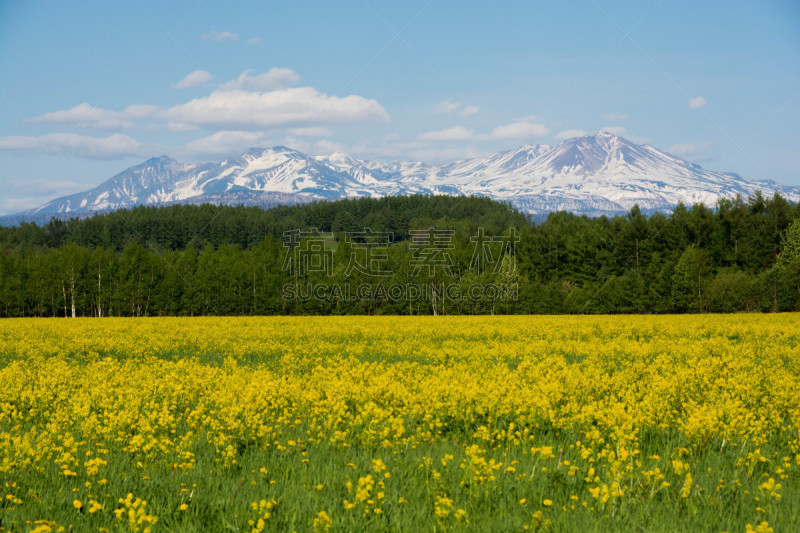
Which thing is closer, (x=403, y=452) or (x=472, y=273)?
(x=403, y=452)

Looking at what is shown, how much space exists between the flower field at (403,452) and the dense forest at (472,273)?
224 feet

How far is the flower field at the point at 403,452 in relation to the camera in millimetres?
6277

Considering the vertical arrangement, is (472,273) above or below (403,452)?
above

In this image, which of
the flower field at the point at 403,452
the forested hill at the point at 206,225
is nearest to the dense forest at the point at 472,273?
the forested hill at the point at 206,225

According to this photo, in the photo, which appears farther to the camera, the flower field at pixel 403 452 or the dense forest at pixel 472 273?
the dense forest at pixel 472 273

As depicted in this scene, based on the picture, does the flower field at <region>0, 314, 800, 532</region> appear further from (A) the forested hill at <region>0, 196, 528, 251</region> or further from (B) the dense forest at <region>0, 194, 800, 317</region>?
(A) the forested hill at <region>0, 196, 528, 251</region>

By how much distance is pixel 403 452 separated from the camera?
8570 millimetres

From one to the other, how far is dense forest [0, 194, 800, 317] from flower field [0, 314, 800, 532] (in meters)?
68.2

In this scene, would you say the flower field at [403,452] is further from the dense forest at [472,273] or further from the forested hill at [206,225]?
the forested hill at [206,225]

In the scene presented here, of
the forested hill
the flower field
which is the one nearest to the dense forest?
the forested hill

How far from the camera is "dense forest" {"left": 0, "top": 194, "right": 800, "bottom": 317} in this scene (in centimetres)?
7731

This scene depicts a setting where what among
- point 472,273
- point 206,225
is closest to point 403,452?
point 472,273

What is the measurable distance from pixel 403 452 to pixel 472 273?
86.8m

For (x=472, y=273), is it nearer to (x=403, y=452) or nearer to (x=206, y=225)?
(x=403, y=452)
